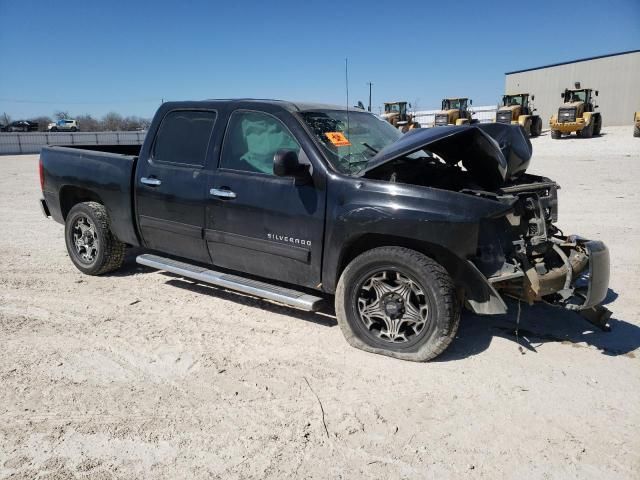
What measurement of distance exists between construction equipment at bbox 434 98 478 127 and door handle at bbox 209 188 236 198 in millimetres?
28714

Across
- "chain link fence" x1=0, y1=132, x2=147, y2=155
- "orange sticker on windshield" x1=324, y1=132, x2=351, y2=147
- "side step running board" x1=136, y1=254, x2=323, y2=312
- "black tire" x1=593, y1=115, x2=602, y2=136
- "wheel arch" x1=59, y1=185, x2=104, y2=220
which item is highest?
"black tire" x1=593, y1=115, x2=602, y2=136

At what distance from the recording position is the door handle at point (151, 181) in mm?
4887

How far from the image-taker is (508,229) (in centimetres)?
372

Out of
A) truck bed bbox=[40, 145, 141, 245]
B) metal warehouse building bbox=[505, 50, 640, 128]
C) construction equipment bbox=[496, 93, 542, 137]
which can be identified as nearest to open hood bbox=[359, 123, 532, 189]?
truck bed bbox=[40, 145, 141, 245]

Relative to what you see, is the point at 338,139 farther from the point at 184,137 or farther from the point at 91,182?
the point at 91,182

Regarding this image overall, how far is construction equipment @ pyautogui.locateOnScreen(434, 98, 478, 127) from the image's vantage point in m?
31.8

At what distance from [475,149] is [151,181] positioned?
304cm

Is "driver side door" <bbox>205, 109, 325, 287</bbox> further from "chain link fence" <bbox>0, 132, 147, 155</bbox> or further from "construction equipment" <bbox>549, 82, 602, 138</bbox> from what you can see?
"construction equipment" <bbox>549, 82, 602, 138</bbox>

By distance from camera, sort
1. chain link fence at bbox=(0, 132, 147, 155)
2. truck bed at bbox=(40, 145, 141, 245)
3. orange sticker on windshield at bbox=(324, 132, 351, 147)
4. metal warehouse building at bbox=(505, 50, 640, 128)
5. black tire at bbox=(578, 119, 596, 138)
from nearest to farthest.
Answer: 1. orange sticker on windshield at bbox=(324, 132, 351, 147)
2. truck bed at bbox=(40, 145, 141, 245)
3. black tire at bbox=(578, 119, 596, 138)
4. chain link fence at bbox=(0, 132, 147, 155)
5. metal warehouse building at bbox=(505, 50, 640, 128)

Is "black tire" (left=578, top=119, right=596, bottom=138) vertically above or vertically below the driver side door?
above

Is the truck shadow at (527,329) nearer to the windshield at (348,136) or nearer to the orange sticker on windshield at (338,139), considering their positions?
the windshield at (348,136)

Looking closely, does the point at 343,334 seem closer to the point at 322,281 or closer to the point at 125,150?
the point at 322,281

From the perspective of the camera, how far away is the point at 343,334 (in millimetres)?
4000

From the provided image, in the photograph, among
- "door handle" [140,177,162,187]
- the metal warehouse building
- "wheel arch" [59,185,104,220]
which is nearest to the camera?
"door handle" [140,177,162,187]
